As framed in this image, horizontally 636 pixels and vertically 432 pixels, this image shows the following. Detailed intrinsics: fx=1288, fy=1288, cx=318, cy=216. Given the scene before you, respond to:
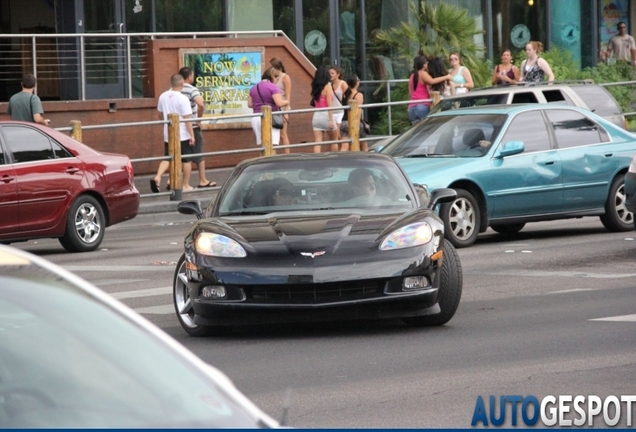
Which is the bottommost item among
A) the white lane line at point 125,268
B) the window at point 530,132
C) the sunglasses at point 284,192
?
the white lane line at point 125,268

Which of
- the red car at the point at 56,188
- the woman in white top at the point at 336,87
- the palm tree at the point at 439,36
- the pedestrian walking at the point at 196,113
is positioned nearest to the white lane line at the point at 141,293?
the red car at the point at 56,188

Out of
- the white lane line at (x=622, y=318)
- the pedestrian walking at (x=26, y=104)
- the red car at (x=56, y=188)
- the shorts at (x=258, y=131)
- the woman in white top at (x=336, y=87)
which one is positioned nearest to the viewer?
the white lane line at (x=622, y=318)

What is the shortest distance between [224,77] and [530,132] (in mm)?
11655

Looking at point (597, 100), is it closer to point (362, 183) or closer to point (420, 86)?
point (420, 86)

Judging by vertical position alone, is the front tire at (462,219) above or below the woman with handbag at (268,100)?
below

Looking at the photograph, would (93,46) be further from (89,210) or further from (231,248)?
(231,248)

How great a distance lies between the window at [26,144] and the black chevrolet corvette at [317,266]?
18.7 feet

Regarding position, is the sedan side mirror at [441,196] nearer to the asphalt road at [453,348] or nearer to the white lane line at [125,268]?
the asphalt road at [453,348]

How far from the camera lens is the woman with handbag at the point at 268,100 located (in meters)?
22.5

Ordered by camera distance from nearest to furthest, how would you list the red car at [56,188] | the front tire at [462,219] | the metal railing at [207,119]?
the front tire at [462,219]
the red car at [56,188]
the metal railing at [207,119]

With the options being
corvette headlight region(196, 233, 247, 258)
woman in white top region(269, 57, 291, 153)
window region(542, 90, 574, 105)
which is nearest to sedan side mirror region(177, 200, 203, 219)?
corvette headlight region(196, 233, 247, 258)

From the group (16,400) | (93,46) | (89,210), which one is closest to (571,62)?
(93,46)

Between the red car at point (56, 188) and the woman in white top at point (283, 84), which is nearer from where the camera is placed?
the red car at point (56, 188)

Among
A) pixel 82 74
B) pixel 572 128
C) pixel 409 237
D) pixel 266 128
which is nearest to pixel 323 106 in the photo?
pixel 266 128
